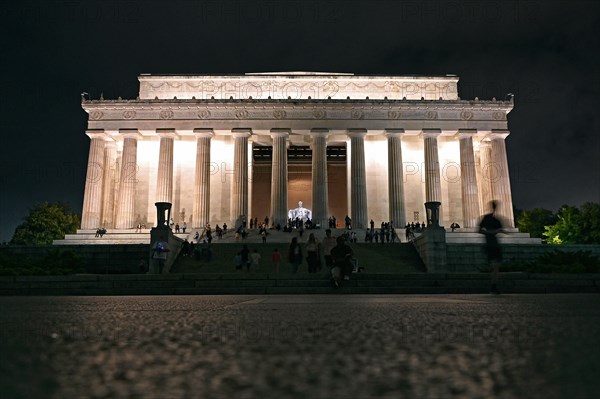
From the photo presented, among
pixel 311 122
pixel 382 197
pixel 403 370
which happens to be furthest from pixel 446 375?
pixel 382 197

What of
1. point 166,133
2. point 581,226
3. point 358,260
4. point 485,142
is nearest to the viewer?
point 358,260

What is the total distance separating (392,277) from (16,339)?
16.4 meters

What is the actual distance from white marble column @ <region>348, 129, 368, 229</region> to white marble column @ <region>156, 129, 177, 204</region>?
59.2 feet

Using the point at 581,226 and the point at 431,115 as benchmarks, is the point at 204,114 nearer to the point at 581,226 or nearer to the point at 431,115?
the point at 431,115

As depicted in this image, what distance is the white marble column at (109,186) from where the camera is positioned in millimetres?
56062

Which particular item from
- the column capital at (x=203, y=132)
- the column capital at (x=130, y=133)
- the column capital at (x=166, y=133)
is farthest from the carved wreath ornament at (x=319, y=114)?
the column capital at (x=130, y=133)

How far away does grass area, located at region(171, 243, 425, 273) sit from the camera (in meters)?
32.2

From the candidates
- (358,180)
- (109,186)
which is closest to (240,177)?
(358,180)

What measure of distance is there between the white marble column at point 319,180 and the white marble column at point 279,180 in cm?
281

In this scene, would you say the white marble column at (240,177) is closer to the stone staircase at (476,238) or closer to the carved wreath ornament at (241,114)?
the carved wreath ornament at (241,114)

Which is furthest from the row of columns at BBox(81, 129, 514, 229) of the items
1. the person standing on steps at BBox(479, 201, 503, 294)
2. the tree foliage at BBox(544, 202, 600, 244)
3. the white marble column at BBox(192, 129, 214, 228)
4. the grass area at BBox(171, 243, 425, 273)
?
the person standing on steps at BBox(479, 201, 503, 294)

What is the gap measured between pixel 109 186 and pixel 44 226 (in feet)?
59.1

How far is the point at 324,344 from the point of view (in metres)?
3.12

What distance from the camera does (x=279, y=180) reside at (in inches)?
2114
